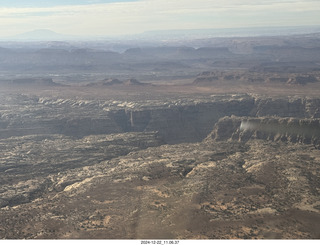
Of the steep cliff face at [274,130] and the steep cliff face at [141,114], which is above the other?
the steep cliff face at [274,130]

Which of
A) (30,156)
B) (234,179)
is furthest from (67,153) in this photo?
(234,179)

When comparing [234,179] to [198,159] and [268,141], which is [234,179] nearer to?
[198,159]

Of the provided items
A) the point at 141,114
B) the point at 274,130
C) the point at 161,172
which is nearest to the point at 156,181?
the point at 161,172

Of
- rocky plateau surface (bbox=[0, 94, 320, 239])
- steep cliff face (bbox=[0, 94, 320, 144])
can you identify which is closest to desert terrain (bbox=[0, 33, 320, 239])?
rocky plateau surface (bbox=[0, 94, 320, 239])

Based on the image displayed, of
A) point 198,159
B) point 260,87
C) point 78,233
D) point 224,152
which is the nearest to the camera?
point 78,233

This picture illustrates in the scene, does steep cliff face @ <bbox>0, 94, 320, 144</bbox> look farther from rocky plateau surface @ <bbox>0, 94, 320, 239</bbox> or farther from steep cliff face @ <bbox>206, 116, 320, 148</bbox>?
steep cliff face @ <bbox>206, 116, 320, 148</bbox>

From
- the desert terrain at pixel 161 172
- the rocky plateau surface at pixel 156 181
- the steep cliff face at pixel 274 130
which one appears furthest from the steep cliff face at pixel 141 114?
the steep cliff face at pixel 274 130

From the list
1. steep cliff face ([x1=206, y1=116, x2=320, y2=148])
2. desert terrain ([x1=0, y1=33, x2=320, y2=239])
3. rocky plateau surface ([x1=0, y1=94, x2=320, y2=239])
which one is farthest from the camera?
steep cliff face ([x1=206, y1=116, x2=320, y2=148])

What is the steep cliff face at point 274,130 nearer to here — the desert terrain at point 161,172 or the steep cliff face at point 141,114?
the desert terrain at point 161,172
